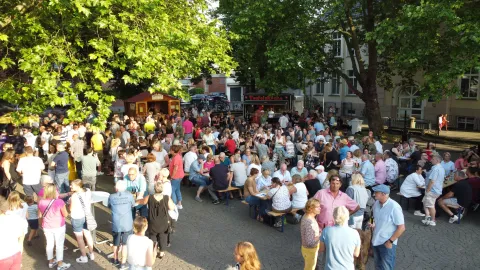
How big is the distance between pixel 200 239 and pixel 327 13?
550 inches

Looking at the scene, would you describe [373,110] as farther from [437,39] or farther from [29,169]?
[29,169]

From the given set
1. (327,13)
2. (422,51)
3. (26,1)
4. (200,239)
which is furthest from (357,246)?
(327,13)

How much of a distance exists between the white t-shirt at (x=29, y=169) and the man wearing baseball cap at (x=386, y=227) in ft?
24.7

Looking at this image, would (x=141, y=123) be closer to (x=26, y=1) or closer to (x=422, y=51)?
(x=26, y=1)

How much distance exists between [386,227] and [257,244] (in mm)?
3109

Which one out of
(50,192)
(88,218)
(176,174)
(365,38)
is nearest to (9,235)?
(50,192)

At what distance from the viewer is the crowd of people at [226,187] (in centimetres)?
574

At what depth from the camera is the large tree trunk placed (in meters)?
21.1

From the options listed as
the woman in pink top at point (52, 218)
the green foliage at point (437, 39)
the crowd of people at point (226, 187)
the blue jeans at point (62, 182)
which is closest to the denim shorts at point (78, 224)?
the crowd of people at point (226, 187)

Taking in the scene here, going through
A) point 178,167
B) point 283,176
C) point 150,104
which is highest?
point 150,104

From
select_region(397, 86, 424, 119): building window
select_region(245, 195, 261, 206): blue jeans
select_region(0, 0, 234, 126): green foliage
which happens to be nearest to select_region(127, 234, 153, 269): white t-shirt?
select_region(0, 0, 234, 126): green foliage

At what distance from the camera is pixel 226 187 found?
419 inches

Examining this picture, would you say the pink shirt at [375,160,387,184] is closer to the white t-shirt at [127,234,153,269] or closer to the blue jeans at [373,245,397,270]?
the blue jeans at [373,245,397,270]

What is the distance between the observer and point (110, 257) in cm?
746
